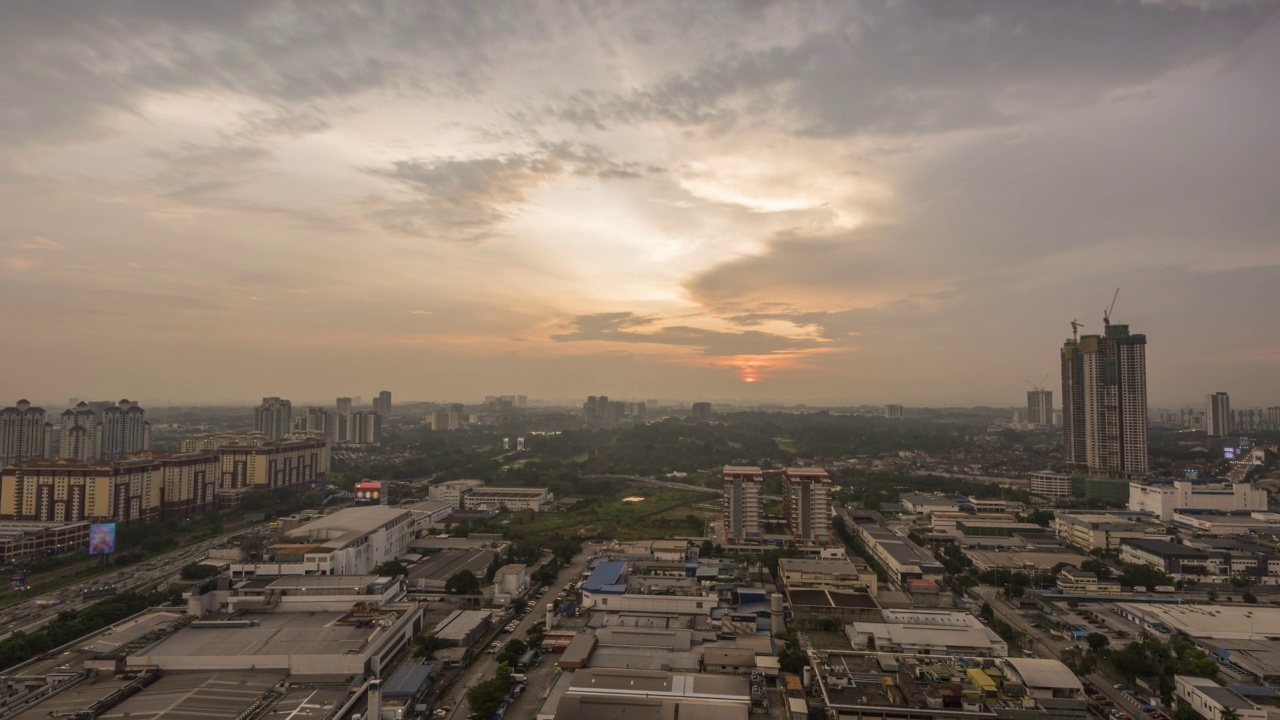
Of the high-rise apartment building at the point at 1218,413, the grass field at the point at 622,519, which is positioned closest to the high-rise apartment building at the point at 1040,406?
the high-rise apartment building at the point at 1218,413

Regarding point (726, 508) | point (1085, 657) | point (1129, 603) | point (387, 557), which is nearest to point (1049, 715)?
point (1085, 657)

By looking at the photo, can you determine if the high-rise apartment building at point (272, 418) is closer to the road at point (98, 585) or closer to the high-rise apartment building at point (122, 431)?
the high-rise apartment building at point (122, 431)

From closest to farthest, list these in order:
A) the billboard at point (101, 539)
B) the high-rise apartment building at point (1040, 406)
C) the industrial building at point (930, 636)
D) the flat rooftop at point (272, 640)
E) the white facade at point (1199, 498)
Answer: the flat rooftop at point (272, 640) < the industrial building at point (930, 636) < the billboard at point (101, 539) < the white facade at point (1199, 498) < the high-rise apartment building at point (1040, 406)

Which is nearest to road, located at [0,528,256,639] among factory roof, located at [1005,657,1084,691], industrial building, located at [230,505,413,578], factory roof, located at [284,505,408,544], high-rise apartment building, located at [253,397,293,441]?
industrial building, located at [230,505,413,578]

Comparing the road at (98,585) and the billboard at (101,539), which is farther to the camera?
the billboard at (101,539)

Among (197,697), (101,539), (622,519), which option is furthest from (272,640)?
(622,519)

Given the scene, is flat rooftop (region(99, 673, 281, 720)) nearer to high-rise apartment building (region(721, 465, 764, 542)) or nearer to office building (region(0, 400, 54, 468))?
high-rise apartment building (region(721, 465, 764, 542))
